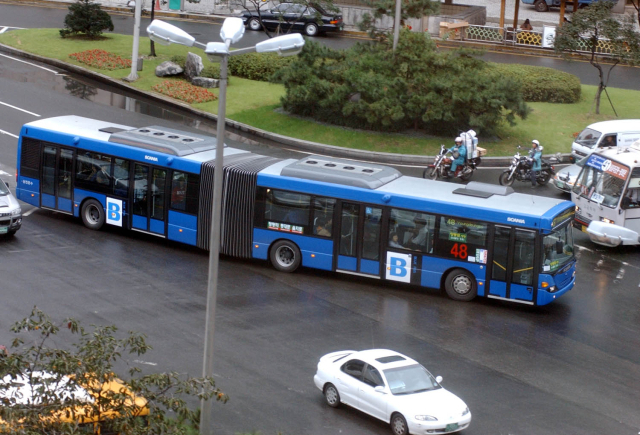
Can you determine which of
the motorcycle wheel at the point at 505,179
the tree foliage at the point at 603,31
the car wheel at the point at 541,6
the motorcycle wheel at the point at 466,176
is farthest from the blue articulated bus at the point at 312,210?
the car wheel at the point at 541,6

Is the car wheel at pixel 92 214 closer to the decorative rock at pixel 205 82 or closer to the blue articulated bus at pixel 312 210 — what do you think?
the blue articulated bus at pixel 312 210

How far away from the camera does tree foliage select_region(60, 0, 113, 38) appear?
4050 centimetres

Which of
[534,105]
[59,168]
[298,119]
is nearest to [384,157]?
[298,119]

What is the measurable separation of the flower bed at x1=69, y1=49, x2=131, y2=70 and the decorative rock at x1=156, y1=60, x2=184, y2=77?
6.34 feet

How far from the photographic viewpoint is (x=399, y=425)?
12688mm

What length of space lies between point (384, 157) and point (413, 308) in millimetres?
12506

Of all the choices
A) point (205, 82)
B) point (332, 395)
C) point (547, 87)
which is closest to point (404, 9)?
point (547, 87)

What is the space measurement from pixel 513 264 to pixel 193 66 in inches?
850

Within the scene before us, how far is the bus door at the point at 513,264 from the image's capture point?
18156 millimetres

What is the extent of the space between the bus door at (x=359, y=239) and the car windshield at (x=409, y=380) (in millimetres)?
6214

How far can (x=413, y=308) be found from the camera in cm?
1839

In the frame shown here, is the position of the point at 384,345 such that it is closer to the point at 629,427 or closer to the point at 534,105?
the point at 629,427

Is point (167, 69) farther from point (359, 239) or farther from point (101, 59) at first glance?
point (359, 239)

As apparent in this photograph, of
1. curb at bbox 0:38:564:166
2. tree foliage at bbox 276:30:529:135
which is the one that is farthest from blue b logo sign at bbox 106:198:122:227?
tree foliage at bbox 276:30:529:135
